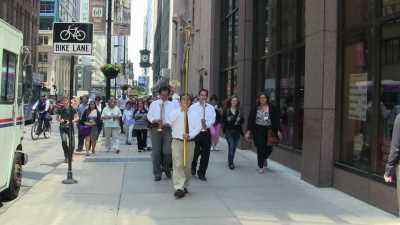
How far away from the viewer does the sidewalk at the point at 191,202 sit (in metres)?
8.31

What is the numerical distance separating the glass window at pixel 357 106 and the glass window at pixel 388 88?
1.17 ft

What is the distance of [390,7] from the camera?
9.12 metres

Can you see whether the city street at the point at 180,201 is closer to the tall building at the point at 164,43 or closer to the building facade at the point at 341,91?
the building facade at the point at 341,91

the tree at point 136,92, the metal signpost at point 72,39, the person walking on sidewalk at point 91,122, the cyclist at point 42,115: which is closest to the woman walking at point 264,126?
the metal signpost at point 72,39

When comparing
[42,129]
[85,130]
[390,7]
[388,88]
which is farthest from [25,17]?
[388,88]

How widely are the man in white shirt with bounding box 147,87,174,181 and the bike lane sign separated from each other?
5.92 feet

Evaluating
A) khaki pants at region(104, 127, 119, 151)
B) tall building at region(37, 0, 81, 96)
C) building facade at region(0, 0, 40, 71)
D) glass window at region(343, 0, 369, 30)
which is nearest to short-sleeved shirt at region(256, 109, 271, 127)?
glass window at region(343, 0, 369, 30)

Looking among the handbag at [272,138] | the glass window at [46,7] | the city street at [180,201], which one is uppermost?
the glass window at [46,7]

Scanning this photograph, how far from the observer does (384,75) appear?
30.3 ft

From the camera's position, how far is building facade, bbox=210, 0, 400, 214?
9.18 meters

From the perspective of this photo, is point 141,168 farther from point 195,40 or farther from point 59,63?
point 59,63

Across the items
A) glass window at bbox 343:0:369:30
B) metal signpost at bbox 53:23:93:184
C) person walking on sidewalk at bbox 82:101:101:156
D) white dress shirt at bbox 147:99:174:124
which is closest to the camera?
glass window at bbox 343:0:369:30

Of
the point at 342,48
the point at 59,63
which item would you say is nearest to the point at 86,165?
the point at 342,48

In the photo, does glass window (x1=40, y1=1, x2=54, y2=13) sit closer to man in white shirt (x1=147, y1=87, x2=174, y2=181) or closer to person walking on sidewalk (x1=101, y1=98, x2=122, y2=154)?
person walking on sidewalk (x1=101, y1=98, x2=122, y2=154)
